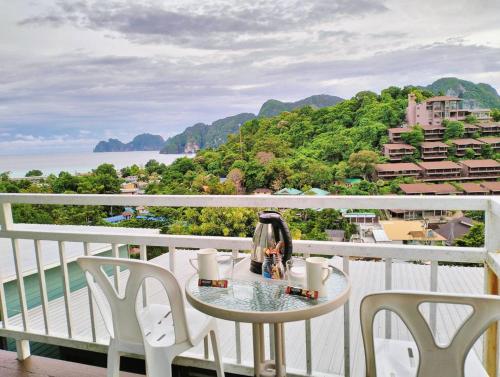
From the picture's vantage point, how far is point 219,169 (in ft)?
42.0

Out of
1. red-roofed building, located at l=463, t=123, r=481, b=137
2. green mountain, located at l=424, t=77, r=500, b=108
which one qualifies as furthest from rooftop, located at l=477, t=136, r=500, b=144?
green mountain, located at l=424, t=77, r=500, b=108

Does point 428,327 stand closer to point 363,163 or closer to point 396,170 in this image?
point 396,170

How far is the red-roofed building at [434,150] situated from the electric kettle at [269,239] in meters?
9.02

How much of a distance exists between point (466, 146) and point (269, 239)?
30.5 feet

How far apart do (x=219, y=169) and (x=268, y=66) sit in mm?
12610

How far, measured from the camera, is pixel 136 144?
12797 millimetres

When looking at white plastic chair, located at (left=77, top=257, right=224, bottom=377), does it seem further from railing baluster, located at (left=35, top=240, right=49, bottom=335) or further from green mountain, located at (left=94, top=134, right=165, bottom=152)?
green mountain, located at (left=94, top=134, right=165, bottom=152)

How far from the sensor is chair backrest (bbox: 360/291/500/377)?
969 millimetres

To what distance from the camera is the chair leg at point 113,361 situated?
161 cm

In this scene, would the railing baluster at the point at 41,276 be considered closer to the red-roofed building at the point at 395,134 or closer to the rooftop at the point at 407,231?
the rooftop at the point at 407,231

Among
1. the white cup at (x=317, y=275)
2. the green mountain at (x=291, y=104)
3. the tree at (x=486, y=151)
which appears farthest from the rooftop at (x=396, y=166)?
the white cup at (x=317, y=275)

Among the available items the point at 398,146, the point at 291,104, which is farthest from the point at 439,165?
the point at 291,104

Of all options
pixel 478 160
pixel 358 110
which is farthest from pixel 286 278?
pixel 358 110

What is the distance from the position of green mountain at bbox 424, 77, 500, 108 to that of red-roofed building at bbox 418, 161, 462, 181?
2.12 meters
